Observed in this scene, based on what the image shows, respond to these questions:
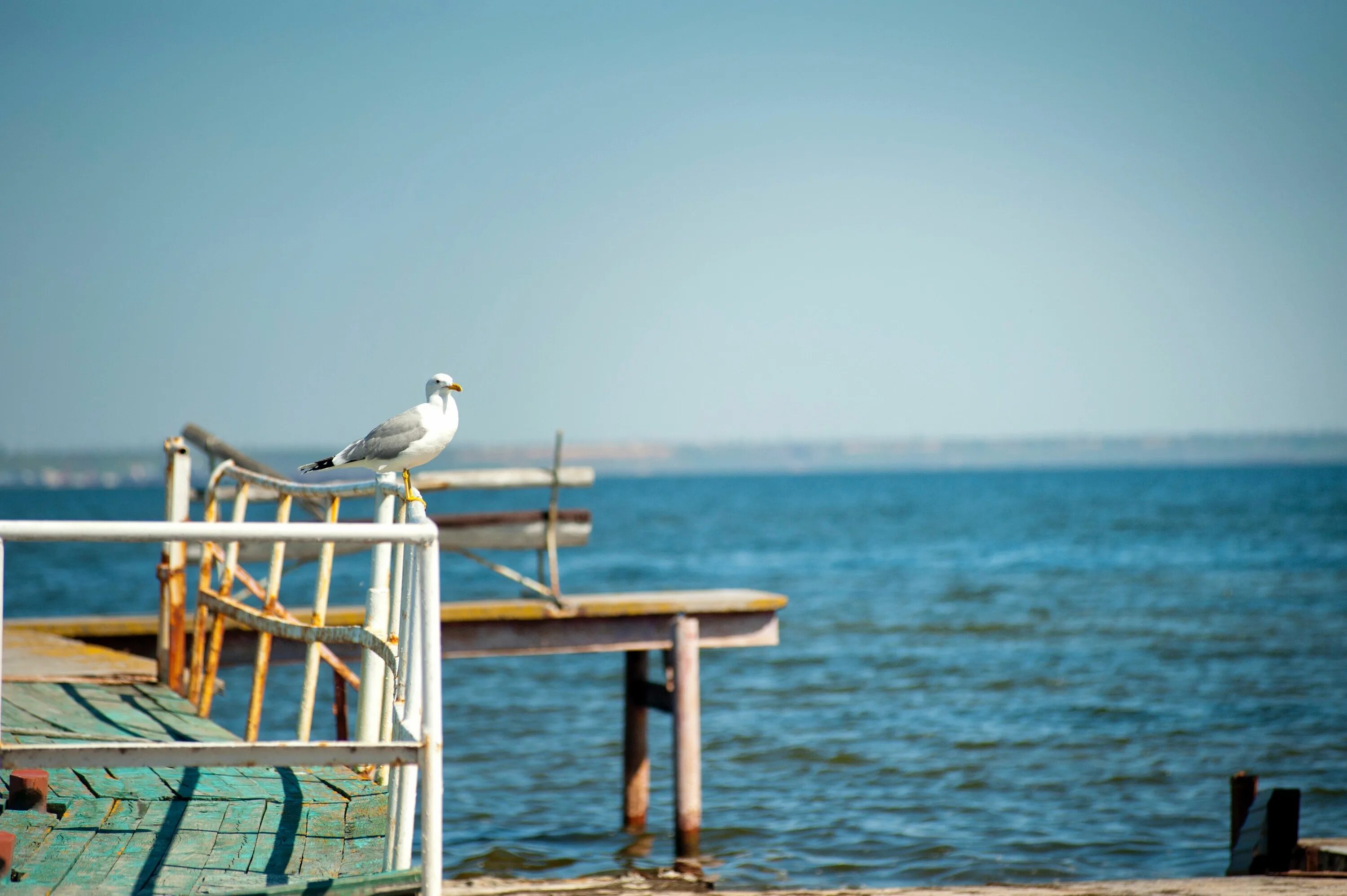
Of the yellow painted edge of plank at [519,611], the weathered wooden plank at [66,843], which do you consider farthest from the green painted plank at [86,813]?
the yellow painted edge of plank at [519,611]

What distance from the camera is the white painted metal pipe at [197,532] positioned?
2730mm

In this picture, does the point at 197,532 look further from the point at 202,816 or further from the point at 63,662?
the point at 63,662

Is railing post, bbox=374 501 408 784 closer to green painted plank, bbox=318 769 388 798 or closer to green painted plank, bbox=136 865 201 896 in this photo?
green painted plank, bbox=318 769 388 798

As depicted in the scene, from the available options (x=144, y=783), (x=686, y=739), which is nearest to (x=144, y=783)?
(x=144, y=783)

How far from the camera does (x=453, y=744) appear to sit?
1287 cm

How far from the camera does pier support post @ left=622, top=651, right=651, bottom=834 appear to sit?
9.81 meters

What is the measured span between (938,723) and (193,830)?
11.2 metres

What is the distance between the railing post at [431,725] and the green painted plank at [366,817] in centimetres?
95

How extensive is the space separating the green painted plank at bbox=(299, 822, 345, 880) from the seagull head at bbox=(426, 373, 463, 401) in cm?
161

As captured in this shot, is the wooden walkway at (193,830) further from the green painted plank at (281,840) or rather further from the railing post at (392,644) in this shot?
the railing post at (392,644)

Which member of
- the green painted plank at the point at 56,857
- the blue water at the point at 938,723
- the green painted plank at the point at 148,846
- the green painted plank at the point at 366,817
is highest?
the green painted plank at the point at 56,857

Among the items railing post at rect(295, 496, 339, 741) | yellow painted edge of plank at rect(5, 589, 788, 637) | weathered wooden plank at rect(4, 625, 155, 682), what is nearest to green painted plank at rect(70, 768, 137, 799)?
railing post at rect(295, 496, 339, 741)

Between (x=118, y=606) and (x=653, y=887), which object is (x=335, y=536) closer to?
(x=653, y=887)

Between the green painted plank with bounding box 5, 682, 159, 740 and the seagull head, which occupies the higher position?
the seagull head
